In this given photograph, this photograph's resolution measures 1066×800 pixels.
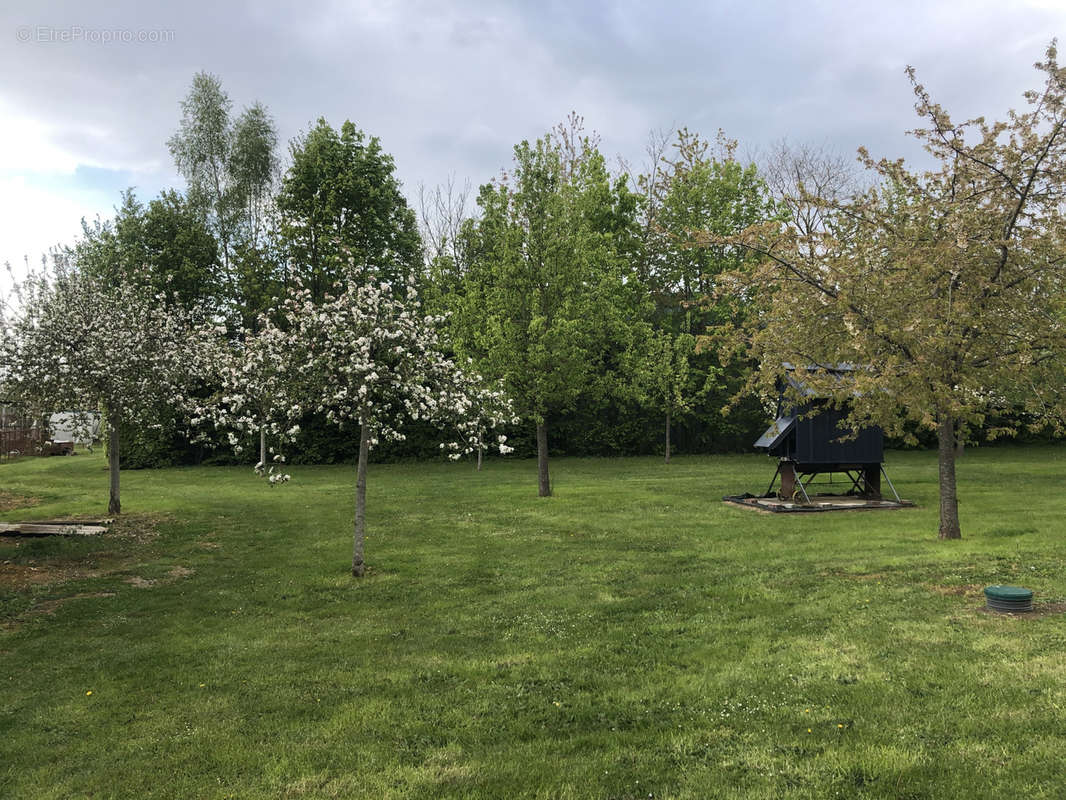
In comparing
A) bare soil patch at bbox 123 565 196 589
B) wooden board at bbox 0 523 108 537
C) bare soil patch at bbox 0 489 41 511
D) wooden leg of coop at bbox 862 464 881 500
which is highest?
wooden leg of coop at bbox 862 464 881 500

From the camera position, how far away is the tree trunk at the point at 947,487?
42.3 ft

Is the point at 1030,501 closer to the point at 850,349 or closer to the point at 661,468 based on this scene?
the point at 850,349

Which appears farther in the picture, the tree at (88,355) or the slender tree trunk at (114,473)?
the slender tree trunk at (114,473)

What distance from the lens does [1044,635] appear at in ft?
24.0

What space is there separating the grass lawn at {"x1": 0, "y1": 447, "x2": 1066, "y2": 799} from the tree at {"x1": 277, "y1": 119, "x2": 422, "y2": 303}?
66.7ft

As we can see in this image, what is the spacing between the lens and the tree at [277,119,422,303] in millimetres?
33062

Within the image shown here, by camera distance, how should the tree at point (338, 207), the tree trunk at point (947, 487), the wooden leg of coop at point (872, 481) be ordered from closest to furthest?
the tree trunk at point (947, 487)
the wooden leg of coop at point (872, 481)
the tree at point (338, 207)

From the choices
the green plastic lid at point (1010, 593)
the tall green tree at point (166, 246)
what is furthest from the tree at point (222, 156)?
the green plastic lid at point (1010, 593)

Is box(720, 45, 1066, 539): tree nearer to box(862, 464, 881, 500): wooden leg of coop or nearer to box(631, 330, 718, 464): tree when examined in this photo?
box(862, 464, 881, 500): wooden leg of coop

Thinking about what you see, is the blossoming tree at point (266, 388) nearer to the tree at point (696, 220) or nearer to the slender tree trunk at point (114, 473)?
the slender tree trunk at point (114, 473)

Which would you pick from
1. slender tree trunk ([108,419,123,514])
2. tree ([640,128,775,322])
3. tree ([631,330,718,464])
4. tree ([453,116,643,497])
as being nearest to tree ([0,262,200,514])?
slender tree trunk ([108,419,123,514])

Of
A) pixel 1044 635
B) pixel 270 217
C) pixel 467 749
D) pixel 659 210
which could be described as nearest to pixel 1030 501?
pixel 1044 635

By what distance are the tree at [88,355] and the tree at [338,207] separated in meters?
15.1

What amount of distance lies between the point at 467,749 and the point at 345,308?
733cm
